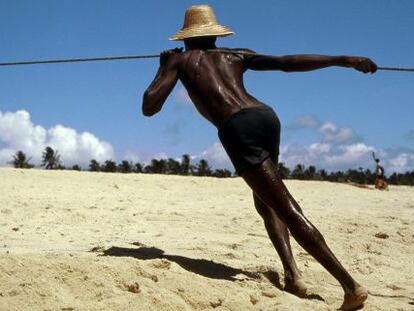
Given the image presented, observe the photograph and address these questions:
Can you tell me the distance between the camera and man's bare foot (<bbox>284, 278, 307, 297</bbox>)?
397cm

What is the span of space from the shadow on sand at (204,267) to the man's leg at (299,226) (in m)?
0.41

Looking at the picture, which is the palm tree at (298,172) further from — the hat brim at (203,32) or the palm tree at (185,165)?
the hat brim at (203,32)

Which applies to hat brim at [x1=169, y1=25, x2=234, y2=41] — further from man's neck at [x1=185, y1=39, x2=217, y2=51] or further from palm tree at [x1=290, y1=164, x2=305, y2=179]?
palm tree at [x1=290, y1=164, x2=305, y2=179]

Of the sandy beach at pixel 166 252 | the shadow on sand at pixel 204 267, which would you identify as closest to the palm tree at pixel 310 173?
the sandy beach at pixel 166 252

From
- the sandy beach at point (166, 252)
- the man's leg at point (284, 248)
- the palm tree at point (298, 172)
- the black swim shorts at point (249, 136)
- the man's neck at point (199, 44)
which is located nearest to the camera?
the sandy beach at point (166, 252)

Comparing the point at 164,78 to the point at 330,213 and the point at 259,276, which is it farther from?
the point at 330,213

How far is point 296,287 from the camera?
13.1ft

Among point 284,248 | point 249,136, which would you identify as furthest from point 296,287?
point 249,136

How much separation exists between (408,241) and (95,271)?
452cm

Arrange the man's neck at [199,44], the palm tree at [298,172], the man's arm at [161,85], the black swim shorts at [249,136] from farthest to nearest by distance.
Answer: the palm tree at [298,172] < the man's neck at [199,44] < the man's arm at [161,85] < the black swim shorts at [249,136]

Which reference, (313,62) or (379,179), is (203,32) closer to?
(313,62)

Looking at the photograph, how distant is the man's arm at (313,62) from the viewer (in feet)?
12.8

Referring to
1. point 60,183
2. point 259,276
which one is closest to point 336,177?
point 60,183

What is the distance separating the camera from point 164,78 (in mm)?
3963
